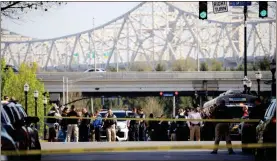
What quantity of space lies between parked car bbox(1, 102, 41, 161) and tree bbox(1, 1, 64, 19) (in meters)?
5.48

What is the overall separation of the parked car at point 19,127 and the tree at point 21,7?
5.48 m

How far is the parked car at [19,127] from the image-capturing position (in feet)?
47.5

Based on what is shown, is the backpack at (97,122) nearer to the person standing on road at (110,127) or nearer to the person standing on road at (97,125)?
the person standing on road at (97,125)

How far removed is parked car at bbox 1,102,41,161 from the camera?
1448 centimetres

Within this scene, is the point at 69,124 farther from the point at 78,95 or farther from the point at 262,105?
the point at 78,95

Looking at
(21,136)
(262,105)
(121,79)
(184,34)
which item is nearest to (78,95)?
(121,79)

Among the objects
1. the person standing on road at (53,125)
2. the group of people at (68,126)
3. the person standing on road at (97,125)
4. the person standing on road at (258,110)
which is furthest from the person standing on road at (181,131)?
the person standing on road at (258,110)

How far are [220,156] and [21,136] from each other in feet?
23.4

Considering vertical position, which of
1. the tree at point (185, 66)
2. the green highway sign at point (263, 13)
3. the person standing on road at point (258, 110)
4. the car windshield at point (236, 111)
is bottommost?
the car windshield at point (236, 111)

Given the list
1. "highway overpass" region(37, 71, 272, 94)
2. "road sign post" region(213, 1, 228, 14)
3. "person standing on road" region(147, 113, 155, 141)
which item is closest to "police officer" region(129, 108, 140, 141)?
"person standing on road" region(147, 113, 155, 141)

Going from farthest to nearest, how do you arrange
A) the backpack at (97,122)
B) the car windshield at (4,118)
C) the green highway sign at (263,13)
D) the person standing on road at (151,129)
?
the person standing on road at (151,129) → the backpack at (97,122) → the green highway sign at (263,13) → the car windshield at (4,118)

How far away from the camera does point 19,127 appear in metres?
14.6

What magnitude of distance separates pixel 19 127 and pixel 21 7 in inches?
280

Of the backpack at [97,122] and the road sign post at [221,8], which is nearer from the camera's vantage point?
the road sign post at [221,8]
